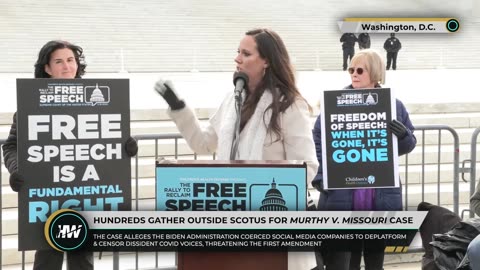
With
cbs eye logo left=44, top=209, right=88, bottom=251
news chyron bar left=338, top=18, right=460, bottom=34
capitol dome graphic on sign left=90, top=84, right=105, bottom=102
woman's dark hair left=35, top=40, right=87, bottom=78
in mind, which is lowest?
cbs eye logo left=44, top=209, right=88, bottom=251

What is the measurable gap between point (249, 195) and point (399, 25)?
81.2 ft

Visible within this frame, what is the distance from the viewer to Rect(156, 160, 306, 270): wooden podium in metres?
2.84

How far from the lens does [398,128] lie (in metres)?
4.63

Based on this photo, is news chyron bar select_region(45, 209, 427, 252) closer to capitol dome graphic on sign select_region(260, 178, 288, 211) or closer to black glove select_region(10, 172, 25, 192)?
capitol dome graphic on sign select_region(260, 178, 288, 211)

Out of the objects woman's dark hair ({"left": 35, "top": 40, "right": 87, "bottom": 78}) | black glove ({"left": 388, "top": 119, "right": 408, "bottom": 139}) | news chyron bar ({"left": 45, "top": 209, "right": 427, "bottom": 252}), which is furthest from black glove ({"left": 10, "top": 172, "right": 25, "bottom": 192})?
black glove ({"left": 388, "top": 119, "right": 408, "bottom": 139})

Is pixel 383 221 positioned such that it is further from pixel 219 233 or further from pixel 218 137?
pixel 218 137

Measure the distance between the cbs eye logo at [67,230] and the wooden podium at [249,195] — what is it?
37 cm

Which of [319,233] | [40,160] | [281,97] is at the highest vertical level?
[281,97]

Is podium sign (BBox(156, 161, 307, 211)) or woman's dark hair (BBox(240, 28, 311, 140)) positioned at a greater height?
woman's dark hair (BBox(240, 28, 311, 140))

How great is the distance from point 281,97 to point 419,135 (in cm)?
519

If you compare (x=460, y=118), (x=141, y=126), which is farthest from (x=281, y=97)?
(x=460, y=118)

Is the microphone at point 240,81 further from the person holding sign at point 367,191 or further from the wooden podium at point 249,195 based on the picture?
the person holding sign at point 367,191

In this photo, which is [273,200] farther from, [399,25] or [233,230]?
[399,25]

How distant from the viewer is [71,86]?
3.85m
